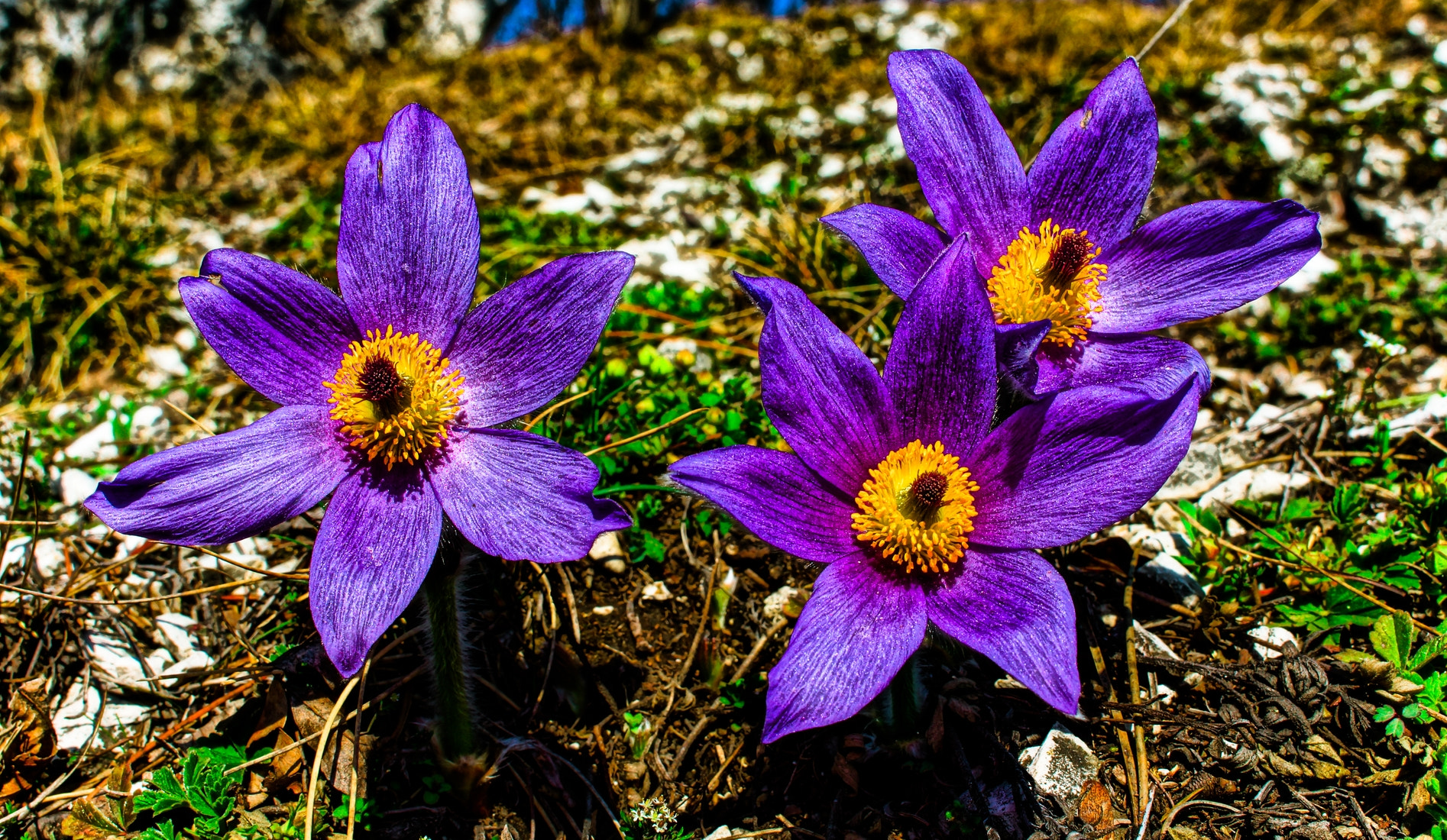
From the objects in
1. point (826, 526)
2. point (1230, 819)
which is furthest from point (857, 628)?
point (1230, 819)

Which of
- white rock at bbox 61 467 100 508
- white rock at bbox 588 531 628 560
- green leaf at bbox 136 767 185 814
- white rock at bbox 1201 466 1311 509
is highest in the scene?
white rock at bbox 61 467 100 508

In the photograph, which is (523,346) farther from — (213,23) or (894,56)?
(213,23)

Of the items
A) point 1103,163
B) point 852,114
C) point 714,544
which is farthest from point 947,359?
point 852,114

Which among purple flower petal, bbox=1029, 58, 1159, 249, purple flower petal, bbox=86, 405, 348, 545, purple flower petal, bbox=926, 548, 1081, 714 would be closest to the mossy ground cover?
purple flower petal, bbox=926, 548, 1081, 714

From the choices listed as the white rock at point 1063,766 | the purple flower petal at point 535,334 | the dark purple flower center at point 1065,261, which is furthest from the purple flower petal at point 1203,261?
the purple flower petal at point 535,334

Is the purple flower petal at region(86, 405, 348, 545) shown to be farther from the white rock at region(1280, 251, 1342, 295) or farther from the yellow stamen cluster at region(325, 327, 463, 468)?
the white rock at region(1280, 251, 1342, 295)

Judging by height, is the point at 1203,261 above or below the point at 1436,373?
above

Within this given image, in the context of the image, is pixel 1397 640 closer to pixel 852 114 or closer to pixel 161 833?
pixel 161 833
